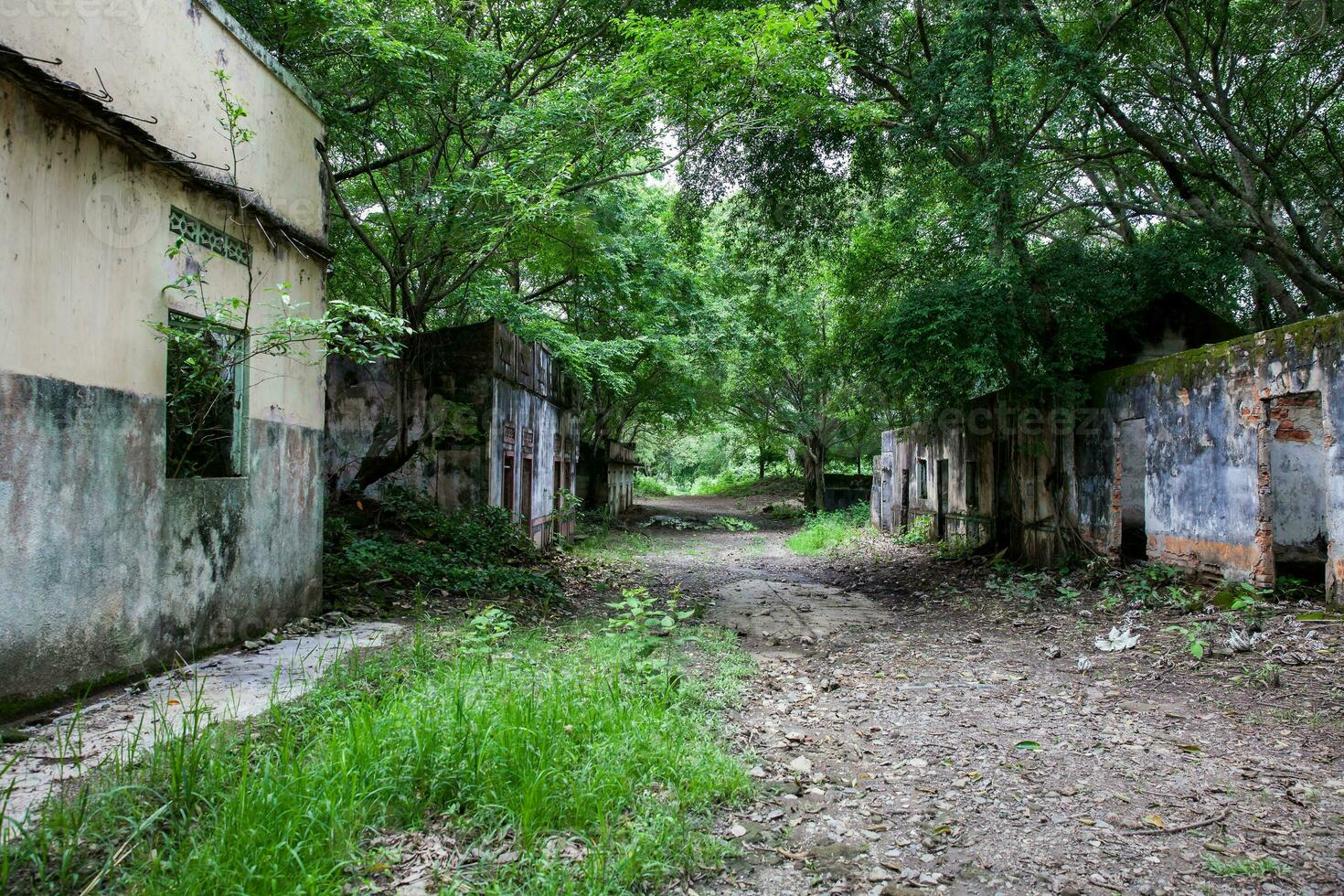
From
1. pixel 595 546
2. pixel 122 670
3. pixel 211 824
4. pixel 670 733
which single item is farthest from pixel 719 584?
pixel 211 824

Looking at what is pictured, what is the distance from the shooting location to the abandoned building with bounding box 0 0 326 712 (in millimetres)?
3994

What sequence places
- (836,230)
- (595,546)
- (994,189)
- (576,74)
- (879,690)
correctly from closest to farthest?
(879,690)
(994,189)
(576,74)
(836,230)
(595,546)

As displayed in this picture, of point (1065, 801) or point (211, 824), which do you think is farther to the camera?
point (1065, 801)

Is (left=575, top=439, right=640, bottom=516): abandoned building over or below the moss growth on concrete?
below

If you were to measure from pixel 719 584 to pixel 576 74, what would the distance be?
8.06 metres

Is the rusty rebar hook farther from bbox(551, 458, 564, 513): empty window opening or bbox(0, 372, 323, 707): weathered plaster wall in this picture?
bbox(551, 458, 564, 513): empty window opening

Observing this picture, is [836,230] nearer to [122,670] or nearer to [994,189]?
[994,189]

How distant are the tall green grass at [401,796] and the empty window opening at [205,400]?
227cm

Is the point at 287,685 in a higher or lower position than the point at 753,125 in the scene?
lower

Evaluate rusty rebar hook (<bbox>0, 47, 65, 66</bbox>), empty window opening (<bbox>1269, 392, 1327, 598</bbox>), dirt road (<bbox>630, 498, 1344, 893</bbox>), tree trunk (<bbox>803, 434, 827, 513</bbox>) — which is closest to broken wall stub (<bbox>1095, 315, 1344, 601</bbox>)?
empty window opening (<bbox>1269, 392, 1327, 598</bbox>)

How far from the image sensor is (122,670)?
458cm

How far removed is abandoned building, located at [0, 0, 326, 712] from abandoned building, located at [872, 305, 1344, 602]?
912 cm

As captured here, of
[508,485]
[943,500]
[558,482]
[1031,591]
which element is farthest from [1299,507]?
[558,482]

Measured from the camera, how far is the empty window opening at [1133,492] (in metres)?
9.84
